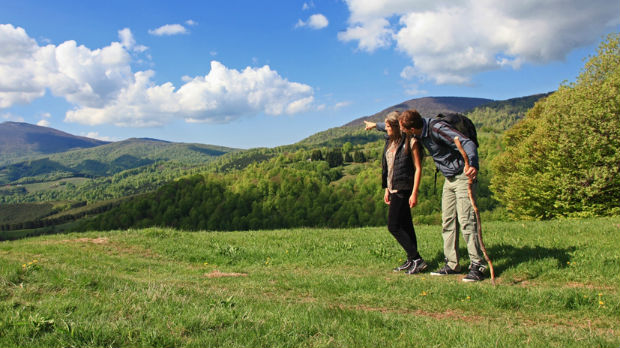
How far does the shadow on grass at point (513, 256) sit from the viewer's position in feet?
28.7

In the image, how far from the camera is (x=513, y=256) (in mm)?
9289

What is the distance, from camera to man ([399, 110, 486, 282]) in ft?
25.6

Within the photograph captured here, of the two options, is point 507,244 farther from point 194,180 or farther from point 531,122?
point 194,180

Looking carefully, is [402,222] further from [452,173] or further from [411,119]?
[411,119]

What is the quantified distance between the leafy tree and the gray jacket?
26.8 metres

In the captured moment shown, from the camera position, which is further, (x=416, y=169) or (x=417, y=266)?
(x=417, y=266)

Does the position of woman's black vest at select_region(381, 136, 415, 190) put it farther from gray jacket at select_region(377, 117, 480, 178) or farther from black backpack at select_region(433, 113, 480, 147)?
black backpack at select_region(433, 113, 480, 147)

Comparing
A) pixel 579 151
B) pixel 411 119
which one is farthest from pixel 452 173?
pixel 579 151

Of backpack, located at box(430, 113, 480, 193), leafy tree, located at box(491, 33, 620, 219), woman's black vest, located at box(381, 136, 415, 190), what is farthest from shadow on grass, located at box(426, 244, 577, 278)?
leafy tree, located at box(491, 33, 620, 219)

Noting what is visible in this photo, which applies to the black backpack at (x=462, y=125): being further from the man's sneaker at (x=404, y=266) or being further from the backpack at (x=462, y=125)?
the man's sneaker at (x=404, y=266)

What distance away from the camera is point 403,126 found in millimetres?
8078

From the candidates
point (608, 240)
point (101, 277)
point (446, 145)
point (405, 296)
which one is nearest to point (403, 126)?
point (446, 145)

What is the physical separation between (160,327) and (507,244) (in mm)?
9671

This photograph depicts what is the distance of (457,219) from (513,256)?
226 centimetres
